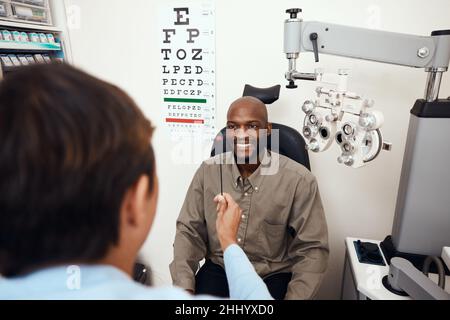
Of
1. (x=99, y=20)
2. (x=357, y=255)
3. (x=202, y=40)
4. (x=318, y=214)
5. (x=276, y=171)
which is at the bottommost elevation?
(x=357, y=255)

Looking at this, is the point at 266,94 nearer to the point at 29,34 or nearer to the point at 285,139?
the point at 285,139

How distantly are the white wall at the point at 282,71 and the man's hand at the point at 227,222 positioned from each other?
2.53ft

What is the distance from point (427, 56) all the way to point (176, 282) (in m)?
1.07

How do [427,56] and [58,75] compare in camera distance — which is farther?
[427,56]

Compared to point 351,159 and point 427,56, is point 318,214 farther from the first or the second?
point 427,56

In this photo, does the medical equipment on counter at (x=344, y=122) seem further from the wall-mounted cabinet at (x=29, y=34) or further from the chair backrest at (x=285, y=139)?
the wall-mounted cabinet at (x=29, y=34)

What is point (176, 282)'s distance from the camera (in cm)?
111

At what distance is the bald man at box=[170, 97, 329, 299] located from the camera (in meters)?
1.09

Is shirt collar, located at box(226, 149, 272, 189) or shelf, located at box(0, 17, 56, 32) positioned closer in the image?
shirt collar, located at box(226, 149, 272, 189)

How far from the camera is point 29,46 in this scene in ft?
4.74

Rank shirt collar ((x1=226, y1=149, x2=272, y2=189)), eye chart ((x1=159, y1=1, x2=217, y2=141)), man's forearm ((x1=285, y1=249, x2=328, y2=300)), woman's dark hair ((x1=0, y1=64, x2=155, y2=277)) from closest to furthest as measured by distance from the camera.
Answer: woman's dark hair ((x1=0, y1=64, x2=155, y2=277)) → man's forearm ((x1=285, y1=249, x2=328, y2=300)) → shirt collar ((x1=226, y1=149, x2=272, y2=189)) → eye chart ((x1=159, y1=1, x2=217, y2=141))

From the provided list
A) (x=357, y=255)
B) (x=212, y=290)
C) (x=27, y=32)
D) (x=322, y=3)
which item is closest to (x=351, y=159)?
(x=357, y=255)

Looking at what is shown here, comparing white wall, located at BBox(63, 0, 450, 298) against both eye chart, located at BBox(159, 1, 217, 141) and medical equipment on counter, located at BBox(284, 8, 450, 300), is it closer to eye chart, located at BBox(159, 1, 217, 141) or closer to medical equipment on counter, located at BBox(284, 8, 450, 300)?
eye chart, located at BBox(159, 1, 217, 141)

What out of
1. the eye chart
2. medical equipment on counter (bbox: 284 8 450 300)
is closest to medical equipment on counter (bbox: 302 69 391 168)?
medical equipment on counter (bbox: 284 8 450 300)
